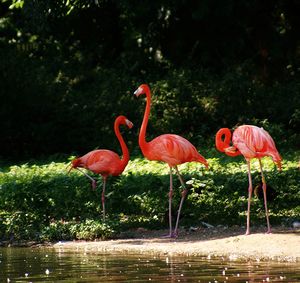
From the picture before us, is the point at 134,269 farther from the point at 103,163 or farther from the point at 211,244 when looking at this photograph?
the point at 103,163

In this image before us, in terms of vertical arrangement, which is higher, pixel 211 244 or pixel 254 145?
pixel 254 145

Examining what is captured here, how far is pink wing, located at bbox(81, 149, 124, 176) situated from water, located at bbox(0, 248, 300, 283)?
1755 mm

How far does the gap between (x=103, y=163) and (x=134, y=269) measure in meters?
2.99

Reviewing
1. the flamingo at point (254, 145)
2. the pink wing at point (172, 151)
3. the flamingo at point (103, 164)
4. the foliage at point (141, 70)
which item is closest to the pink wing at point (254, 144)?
the flamingo at point (254, 145)

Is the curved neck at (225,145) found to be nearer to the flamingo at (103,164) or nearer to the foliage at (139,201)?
the foliage at (139,201)

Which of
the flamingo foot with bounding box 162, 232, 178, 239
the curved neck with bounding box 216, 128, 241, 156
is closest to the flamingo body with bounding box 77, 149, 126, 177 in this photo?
the flamingo foot with bounding box 162, 232, 178, 239

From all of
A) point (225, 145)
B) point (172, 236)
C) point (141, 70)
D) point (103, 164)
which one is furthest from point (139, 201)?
point (141, 70)

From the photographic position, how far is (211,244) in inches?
369

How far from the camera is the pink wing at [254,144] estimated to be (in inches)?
380

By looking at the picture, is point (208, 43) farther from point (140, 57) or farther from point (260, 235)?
point (260, 235)

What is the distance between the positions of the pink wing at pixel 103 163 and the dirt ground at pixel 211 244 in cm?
76

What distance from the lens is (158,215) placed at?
11.1 m

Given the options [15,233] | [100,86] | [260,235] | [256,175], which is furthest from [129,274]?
[100,86]

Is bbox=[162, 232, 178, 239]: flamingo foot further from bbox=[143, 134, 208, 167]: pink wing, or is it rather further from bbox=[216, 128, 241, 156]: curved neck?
bbox=[216, 128, 241, 156]: curved neck
